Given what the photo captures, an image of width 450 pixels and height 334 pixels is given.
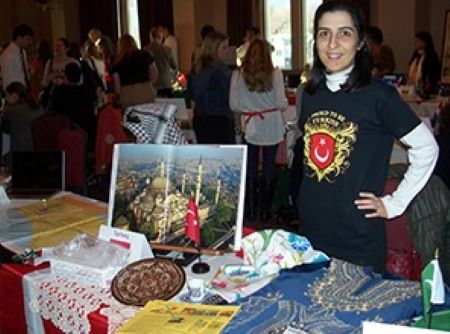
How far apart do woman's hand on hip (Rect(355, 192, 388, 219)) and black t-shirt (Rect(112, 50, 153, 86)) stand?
11.0 ft

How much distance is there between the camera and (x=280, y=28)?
9312 millimetres

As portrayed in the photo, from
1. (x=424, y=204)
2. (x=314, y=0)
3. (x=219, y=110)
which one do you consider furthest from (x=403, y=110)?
(x=314, y=0)

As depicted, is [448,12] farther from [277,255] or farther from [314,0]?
Result: [277,255]

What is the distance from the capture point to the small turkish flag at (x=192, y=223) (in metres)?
1.82

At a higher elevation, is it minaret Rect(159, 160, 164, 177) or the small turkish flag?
minaret Rect(159, 160, 164, 177)

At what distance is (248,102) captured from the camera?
4.32 metres

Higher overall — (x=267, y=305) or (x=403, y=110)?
(x=403, y=110)

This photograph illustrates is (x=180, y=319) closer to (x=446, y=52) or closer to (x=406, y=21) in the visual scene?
(x=446, y=52)

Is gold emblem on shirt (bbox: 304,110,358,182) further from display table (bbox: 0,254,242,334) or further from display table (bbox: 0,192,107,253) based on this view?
display table (bbox: 0,192,107,253)

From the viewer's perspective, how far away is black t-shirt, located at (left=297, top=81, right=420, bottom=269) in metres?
1.70

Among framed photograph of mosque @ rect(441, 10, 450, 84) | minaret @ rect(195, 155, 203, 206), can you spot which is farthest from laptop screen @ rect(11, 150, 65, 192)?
framed photograph of mosque @ rect(441, 10, 450, 84)

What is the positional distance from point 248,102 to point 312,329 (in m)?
3.05

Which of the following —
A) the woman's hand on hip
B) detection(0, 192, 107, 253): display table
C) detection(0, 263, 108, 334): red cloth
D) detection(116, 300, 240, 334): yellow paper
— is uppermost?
the woman's hand on hip

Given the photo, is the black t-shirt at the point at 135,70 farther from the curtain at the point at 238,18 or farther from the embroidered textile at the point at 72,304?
the curtain at the point at 238,18
